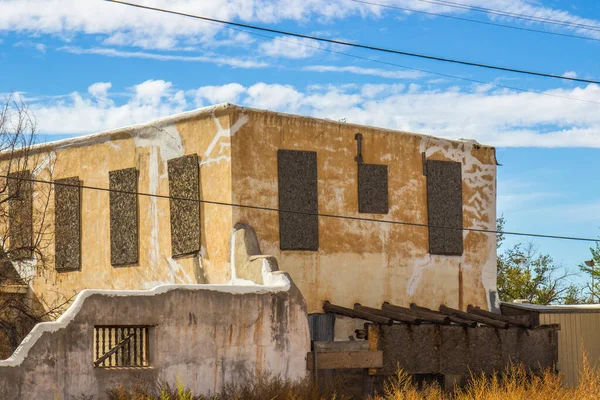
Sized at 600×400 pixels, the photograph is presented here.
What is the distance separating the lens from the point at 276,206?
23672 mm

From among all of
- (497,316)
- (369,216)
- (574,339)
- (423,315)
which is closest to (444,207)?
(369,216)

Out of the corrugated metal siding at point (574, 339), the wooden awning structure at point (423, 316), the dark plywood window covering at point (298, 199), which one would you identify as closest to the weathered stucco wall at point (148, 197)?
the dark plywood window covering at point (298, 199)

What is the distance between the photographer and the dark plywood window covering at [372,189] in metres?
25.2

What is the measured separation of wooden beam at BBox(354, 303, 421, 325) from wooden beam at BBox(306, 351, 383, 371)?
1094 mm

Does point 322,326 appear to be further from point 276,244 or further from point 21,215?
point 21,215

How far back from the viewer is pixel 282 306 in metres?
20.2

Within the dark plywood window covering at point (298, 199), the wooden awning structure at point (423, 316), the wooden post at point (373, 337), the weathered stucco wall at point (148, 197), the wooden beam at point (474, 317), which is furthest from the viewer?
the wooden beam at point (474, 317)

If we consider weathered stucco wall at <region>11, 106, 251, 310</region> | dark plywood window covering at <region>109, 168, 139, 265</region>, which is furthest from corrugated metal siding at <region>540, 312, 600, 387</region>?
dark plywood window covering at <region>109, 168, 139, 265</region>

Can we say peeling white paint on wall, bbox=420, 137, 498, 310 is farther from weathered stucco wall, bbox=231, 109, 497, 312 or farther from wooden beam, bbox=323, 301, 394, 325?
wooden beam, bbox=323, 301, 394, 325

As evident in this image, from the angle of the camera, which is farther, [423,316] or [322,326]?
[322,326]

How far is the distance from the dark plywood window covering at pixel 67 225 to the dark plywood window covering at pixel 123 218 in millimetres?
1326

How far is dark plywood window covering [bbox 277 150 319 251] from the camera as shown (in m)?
23.7

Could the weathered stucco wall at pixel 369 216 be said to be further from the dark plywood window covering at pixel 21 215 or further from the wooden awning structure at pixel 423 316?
the dark plywood window covering at pixel 21 215

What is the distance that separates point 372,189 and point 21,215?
9740mm
